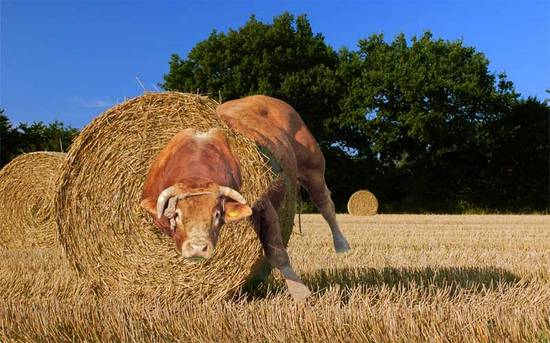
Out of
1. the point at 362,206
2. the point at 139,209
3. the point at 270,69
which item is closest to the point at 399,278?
the point at 139,209

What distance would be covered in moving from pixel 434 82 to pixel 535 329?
1124 inches

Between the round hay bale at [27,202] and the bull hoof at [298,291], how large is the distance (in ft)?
24.6

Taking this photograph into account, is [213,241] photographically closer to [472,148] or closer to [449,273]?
[449,273]

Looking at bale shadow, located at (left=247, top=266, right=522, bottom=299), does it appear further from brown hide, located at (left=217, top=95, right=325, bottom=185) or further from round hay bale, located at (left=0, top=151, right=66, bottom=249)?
round hay bale, located at (left=0, top=151, right=66, bottom=249)

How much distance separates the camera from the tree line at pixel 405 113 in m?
30.4

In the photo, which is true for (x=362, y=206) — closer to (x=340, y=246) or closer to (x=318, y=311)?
(x=340, y=246)

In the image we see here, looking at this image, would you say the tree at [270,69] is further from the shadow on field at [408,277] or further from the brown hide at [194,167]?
the brown hide at [194,167]

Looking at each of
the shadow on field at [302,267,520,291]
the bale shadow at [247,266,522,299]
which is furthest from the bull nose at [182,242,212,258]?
the shadow on field at [302,267,520,291]

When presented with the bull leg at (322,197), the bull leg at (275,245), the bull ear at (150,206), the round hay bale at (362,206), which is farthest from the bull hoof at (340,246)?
the round hay bale at (362,206)

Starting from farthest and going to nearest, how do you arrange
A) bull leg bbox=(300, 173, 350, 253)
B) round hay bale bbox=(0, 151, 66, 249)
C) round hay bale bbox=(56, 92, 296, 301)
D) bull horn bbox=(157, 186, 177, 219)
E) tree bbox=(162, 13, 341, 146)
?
tree bbox=(162, 13, 341, 146), round hay bale bbox=(0, 151, 66, 249), bull leg bbox=(300, 173, 350, 253), round hay bale bbox=(56, 92, 296, 301), bull horn bbox=(157, 186, 177, 219)

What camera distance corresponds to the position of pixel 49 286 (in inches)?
229

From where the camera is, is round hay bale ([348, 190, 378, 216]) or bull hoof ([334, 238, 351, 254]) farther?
round hay bale ([348, 190, 378, 216])

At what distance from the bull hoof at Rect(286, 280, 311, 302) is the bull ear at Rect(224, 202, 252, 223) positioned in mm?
1379

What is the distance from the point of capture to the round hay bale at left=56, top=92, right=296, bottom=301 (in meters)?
4.90
